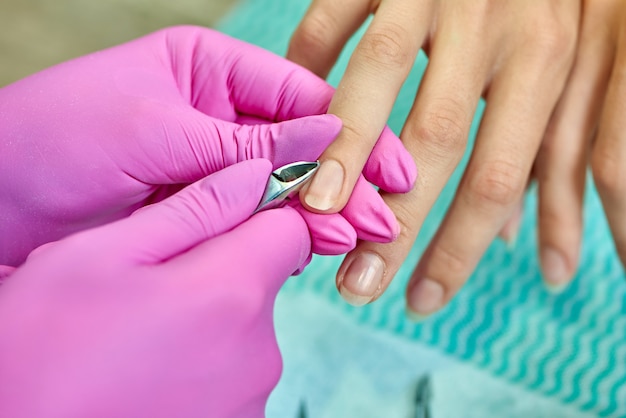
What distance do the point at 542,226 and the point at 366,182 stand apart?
1.34 ft

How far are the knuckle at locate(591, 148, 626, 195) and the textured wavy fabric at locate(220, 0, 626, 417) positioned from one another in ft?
0.84

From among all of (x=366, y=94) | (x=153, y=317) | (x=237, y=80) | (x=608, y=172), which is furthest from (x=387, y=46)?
(x=153, y=317)

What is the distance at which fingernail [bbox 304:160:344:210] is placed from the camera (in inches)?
23.1

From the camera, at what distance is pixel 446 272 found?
81 centimetres

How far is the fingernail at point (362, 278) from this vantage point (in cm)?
68

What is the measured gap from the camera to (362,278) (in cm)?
68

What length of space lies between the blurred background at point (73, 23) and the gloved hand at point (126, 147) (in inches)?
44.3

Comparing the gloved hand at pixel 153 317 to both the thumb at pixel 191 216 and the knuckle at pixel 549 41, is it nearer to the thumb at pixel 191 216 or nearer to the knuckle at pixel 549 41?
the thumb at pixel 191 216

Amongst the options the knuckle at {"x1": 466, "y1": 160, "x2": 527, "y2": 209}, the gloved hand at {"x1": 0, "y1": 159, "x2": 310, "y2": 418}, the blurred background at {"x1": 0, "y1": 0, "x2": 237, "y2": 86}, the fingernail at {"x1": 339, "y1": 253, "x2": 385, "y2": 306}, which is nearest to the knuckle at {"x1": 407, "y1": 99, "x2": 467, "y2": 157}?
the knuckle at {"x1": 466, "y1": 160, "x2": 527, "y2": 209}

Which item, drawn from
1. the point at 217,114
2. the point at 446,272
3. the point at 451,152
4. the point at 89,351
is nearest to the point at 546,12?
the point at 451,152

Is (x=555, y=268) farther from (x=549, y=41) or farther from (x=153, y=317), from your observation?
(x=153, y=317)

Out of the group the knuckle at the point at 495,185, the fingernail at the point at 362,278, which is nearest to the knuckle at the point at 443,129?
the knuckle at the point at 495,185

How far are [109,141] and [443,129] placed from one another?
0.40 meters

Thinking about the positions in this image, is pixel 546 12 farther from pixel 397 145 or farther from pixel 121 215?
pixel 121 215
